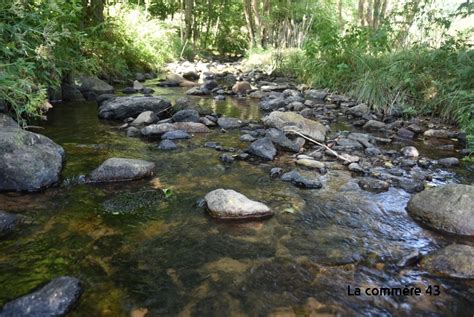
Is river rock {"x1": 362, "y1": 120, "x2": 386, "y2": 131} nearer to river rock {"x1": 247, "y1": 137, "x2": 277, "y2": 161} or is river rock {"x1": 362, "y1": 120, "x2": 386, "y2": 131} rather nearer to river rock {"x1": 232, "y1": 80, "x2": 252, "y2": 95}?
river rock {"x1": 247, "y1": 137, "x2": 277, "y2": 161}

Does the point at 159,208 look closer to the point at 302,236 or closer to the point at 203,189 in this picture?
the point at 203,189

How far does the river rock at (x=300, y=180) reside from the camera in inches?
151

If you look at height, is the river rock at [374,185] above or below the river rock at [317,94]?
below

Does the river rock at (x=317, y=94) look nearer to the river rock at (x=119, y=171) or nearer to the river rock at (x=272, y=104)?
the river rock at (x=272, y=104)

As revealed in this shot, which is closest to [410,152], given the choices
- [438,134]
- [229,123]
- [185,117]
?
[438,134]

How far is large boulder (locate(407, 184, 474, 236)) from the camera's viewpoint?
3020 mm

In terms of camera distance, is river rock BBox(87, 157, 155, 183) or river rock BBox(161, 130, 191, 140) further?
river rock BBox(161, 130, 191, 140)

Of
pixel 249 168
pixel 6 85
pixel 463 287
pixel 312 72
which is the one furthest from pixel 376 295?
pixel 312 72

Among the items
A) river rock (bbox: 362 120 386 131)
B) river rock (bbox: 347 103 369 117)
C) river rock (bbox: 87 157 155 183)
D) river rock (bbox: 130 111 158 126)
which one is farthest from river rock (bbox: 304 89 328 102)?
river rock (bbox: 87 157 155 183)

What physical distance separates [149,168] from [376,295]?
8.34 ft

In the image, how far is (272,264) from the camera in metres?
2.53

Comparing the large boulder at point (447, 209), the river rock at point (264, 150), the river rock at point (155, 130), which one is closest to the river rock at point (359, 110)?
the river rock at point (264, 150)

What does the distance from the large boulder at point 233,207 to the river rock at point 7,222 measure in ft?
4.83

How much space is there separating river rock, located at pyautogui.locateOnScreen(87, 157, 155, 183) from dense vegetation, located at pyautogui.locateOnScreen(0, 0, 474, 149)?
86cm
